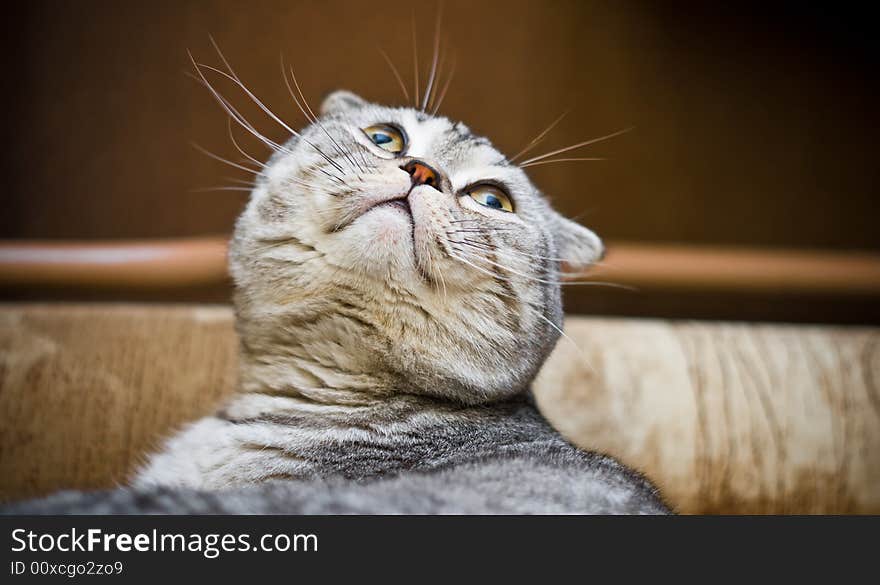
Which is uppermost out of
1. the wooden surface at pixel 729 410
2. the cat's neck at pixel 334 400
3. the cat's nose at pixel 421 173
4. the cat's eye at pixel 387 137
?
the cat's eye at pixel 387 137

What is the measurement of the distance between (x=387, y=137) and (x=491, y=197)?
0.56ft

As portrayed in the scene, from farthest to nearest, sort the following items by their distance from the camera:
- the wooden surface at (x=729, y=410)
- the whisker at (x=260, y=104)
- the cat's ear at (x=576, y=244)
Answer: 1. the wooden surface at (x=729, y=410)
2. the cat's ear at (x=576, y=244)
3. the whisker at (x=260, y=104)

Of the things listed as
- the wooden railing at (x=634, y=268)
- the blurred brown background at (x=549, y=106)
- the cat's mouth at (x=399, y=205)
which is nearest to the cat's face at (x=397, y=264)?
the cat's mouth at (x=399, y=205)

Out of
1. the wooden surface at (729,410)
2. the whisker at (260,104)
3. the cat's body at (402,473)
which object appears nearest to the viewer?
the cat's body at (402,473)

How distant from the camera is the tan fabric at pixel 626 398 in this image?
1.25 m

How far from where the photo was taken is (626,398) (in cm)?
144

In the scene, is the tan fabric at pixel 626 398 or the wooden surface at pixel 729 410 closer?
the tan fabric at pixel 626 398

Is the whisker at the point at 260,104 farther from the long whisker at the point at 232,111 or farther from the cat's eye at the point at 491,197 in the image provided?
the cat's eye at the point at 491,197

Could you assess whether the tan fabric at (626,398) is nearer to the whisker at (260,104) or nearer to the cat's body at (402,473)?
the cat's body at (402,473)

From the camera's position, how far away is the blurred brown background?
1.15 m

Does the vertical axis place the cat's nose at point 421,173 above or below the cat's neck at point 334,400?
above

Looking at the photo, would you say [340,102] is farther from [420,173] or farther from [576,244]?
[576,244]

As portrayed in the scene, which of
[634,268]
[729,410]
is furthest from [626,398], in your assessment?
[634,268]
